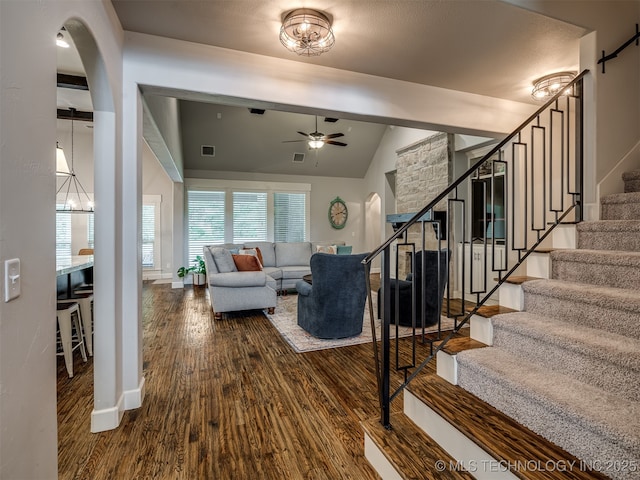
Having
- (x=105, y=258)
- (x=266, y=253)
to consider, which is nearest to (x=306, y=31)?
(x=105, y=258)

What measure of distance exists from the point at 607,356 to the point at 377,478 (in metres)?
1.21

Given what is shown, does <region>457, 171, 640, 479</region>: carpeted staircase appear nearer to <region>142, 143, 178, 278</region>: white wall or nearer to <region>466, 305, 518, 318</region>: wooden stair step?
<region>466, 305, 518, 318</region>: wooden stair step

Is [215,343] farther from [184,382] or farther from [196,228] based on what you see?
[196,228]

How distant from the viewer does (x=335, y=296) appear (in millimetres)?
3697

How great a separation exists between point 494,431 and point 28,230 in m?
1.91

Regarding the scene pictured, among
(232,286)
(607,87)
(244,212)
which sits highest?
(607,87)

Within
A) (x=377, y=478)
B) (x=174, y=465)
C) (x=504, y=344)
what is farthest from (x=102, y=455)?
(x=504, y=344)

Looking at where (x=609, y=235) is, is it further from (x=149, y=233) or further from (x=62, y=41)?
(x=149, y=233)

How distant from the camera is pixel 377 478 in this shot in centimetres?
167

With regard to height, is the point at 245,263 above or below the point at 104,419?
above

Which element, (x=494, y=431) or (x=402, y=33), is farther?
(x=402, y=33)

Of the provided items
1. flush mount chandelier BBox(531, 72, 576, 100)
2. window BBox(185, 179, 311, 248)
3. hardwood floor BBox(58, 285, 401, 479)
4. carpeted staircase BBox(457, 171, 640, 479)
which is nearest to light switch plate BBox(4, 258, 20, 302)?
hardwood floor BBox(58, 285, 401, 479)

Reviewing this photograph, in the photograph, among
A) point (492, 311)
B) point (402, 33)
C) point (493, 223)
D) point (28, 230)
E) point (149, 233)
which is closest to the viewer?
point (28, 230)

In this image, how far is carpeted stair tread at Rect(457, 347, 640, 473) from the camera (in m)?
1.12
